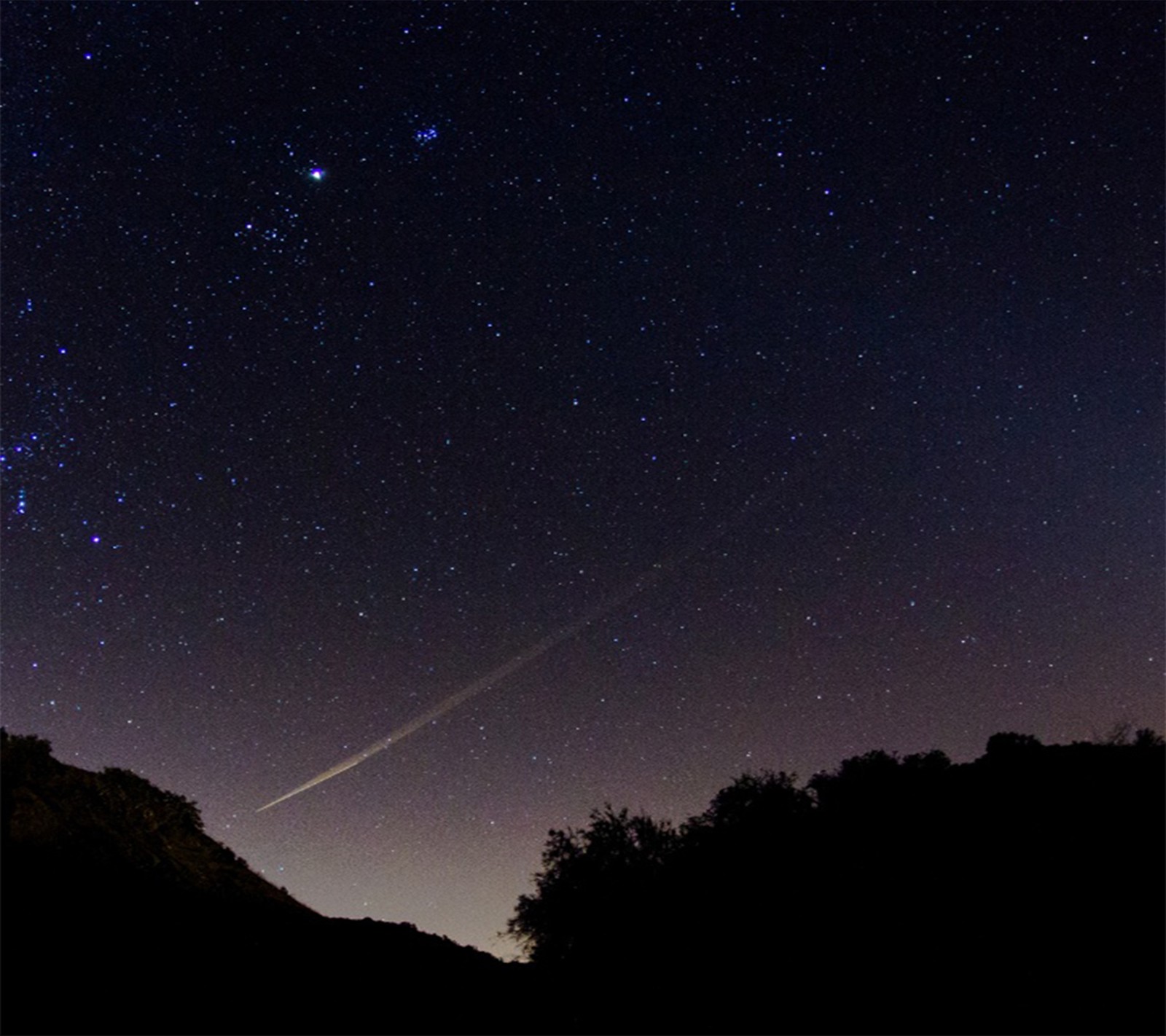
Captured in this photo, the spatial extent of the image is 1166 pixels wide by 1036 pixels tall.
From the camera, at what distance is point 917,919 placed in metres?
14.6

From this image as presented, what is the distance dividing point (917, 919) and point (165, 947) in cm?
1368

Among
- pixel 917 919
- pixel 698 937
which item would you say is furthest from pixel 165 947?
pixel 917 919

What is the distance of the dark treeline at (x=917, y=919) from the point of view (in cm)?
1131

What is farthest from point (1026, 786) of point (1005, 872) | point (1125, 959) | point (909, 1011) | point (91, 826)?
point (91, 826)

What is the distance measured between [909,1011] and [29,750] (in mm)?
17334

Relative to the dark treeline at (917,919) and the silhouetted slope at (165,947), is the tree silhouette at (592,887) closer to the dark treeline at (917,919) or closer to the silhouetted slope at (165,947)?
the dark treeline at (917,919)

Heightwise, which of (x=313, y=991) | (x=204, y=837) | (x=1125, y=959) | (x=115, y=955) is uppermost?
(x=204, y=837)

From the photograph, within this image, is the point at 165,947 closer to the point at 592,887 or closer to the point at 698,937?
the point at 698,937

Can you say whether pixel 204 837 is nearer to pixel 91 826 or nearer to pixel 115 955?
pixel 91 826

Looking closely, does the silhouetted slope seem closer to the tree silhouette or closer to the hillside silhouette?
the hillside silhouette

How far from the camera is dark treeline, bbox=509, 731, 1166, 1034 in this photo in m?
11.3

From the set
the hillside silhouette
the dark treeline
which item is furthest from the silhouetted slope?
the dark treeline

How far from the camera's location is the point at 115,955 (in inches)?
403

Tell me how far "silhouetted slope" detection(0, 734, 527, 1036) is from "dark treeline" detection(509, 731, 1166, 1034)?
2668mm
